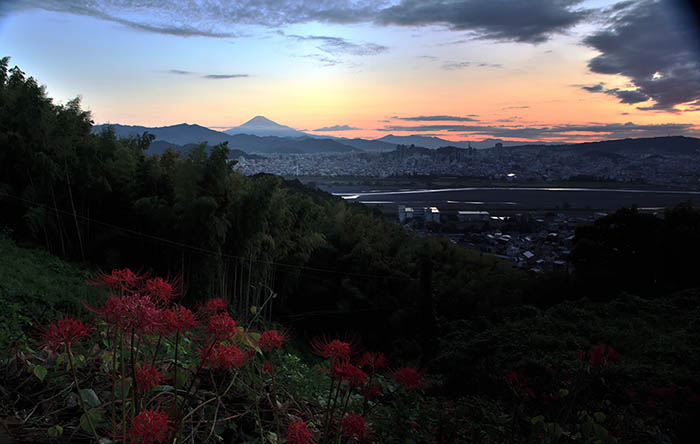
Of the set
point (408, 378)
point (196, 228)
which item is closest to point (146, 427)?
point (408, 378)

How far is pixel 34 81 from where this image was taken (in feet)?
17.7

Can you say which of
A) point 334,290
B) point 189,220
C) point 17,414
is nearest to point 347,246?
point 334,290

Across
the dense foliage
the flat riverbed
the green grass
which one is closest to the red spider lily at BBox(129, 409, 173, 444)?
the green grass

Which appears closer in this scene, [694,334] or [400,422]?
[400,422]

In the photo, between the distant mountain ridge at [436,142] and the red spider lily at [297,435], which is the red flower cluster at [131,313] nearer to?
the red spider lily at [297,435]

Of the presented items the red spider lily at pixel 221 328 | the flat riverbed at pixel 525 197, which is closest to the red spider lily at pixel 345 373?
the red spider lily at pixel 221 328

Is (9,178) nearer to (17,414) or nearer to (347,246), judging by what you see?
(347,246)

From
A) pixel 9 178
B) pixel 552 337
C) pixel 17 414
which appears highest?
pixel 9 178

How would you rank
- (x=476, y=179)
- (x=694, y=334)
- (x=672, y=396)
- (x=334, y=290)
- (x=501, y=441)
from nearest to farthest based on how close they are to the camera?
(x=501, y=441) < (x=672, y=396) < (x=694, y=334) < (x=334, y=290) < (x=476, y=179)

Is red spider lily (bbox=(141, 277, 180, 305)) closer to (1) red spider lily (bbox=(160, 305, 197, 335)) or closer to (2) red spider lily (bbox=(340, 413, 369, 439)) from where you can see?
(1) red spider lily (bbox=(160, 305, 197, 335))

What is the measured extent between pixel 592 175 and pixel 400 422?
10261 mm

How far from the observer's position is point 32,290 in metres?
3.38

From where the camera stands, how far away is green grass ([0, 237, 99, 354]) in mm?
2523

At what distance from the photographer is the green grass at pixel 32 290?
2.52 m
